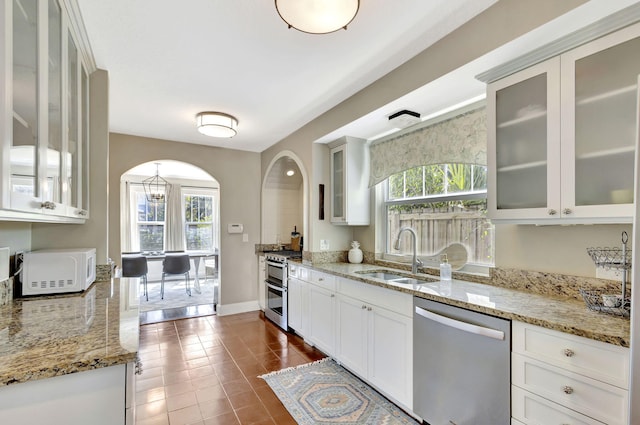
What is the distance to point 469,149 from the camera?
7.57 ft

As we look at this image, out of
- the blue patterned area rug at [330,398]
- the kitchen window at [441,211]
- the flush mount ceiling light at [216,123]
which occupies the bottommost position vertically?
the blue patterned area rug at [330,398]

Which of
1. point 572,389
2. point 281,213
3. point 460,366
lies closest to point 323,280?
point 460,366

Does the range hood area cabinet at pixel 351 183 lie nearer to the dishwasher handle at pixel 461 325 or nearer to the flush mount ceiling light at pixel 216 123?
the flush mount ceiling light at pixel 216 123

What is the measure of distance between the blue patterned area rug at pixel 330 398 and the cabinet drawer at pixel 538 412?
0.81m

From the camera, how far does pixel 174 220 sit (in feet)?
23.7

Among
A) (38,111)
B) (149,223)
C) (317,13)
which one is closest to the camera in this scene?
(38,111)

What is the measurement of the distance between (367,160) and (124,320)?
271cm

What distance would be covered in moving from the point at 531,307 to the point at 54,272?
107 inches

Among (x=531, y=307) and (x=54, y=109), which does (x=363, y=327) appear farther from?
(x=54, y=109)

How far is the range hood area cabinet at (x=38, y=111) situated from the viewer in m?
0.92

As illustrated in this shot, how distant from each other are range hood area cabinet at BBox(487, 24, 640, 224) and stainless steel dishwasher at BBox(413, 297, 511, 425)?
659 mm

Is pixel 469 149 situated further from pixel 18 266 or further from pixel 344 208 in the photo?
pixel 18 266

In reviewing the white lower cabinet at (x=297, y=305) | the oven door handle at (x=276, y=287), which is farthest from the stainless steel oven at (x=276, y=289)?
the white lower cabinet at (x=297, y=305)

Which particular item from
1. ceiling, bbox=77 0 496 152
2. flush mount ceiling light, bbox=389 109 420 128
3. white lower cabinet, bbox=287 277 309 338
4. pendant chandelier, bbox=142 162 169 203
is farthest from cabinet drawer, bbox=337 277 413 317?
pendant chandelier, bbox=142 162 169 203
